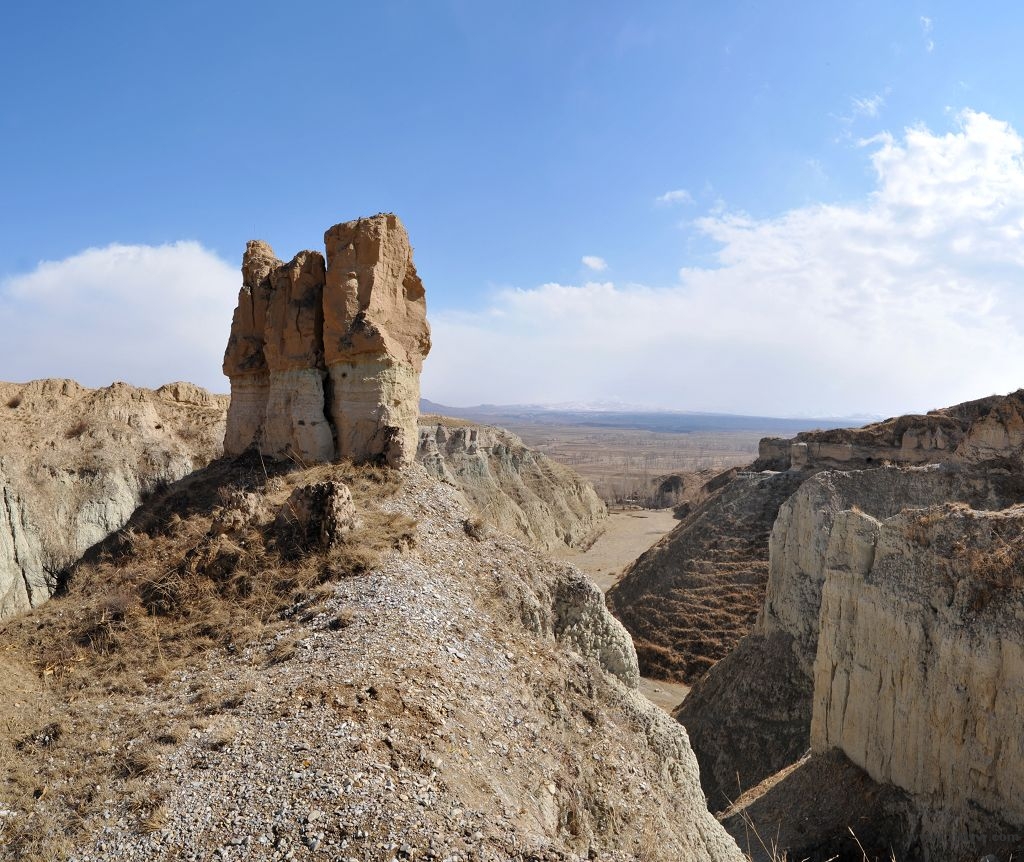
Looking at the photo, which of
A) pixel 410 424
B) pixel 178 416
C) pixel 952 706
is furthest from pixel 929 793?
pixel 178 416

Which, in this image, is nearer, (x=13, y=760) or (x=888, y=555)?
(x=13, y=760)

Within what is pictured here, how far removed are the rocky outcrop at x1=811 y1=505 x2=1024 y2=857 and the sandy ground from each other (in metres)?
11.4

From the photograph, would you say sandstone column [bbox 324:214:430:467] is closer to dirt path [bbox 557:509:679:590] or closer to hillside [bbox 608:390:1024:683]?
hillside [bbox 608:390:1024:683]

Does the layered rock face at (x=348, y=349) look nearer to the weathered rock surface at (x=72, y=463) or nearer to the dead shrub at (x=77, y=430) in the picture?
the weathered rock surface at (x=72, y=463)

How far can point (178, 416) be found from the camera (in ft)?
104

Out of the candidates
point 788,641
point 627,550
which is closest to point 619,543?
point 627,550

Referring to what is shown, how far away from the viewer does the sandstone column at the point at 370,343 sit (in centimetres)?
1445

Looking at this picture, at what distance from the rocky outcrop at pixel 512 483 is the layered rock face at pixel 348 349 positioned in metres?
35.2

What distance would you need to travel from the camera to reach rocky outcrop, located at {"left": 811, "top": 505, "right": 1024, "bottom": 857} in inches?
465

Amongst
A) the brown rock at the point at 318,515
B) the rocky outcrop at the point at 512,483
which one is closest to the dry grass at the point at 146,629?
the brown rock at the point at 318,515

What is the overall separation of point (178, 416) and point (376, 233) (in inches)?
884

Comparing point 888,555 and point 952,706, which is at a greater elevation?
point 888,555

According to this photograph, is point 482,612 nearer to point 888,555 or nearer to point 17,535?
point 888,555

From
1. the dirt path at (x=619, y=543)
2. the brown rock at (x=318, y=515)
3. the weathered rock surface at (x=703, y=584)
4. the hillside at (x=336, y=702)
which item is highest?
the brown rock at (x=318, y=515)
